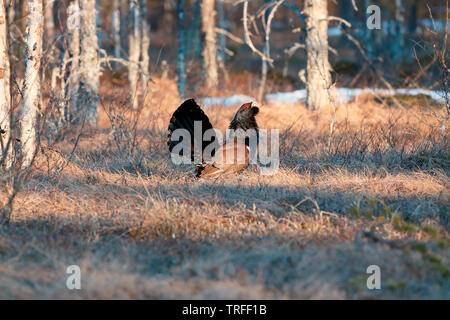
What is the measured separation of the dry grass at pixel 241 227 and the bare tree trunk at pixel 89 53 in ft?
10.2

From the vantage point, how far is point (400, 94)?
11.7 meters

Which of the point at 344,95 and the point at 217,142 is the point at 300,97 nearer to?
the point at 344,95

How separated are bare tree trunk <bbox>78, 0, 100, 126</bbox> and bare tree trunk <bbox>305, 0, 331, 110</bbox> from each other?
15.0 ft

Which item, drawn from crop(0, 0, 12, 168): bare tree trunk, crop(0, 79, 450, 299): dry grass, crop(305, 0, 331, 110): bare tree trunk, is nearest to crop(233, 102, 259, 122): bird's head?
crop(0, 79, 450, 299): dry grass

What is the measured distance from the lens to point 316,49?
10.6m

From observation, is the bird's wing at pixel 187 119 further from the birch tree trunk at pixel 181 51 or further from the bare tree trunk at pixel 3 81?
the birch tree trunk at pixel 181 51

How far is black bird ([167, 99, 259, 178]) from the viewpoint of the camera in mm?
6348

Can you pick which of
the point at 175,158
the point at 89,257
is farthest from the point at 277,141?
the point at 89,257

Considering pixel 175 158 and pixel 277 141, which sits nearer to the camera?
pixel 175 158

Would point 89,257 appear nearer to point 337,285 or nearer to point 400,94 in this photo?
point 337,285

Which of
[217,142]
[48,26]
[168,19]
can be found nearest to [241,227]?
[217,142]

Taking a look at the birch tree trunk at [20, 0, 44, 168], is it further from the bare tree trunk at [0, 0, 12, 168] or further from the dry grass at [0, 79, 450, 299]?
the dry grass at [0, 79, 450, 299]

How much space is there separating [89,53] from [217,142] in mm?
4889
